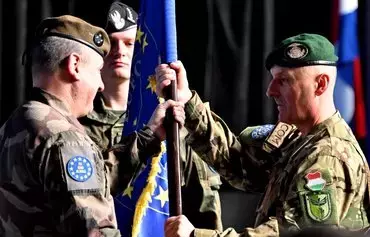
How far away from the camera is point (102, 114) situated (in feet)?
16.9

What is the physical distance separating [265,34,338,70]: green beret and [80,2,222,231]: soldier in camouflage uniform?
2.64 ft

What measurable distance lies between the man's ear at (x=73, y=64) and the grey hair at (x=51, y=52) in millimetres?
14

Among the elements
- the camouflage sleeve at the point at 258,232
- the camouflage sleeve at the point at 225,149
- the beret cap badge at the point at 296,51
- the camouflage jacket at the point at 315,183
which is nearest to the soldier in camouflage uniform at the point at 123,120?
the camouflage sleeve at the point at 225,149

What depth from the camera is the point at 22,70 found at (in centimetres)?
553

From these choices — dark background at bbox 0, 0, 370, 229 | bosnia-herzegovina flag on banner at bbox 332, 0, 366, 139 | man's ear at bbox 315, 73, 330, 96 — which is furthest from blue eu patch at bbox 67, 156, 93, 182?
bosnia-herzegovina flag on banner at bbox 332, 0, 366, 139

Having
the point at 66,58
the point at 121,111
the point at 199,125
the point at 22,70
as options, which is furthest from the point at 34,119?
the point at 22,70

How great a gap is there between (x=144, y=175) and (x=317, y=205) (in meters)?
1.00

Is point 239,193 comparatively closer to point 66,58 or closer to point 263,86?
point 263,86

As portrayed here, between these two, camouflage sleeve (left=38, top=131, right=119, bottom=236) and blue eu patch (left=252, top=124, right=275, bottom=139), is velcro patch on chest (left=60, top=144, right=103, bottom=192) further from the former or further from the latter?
blue eu patch (left=252, top=124, right=275, bottom=139)

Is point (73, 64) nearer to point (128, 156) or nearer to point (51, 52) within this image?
point (51, 52)

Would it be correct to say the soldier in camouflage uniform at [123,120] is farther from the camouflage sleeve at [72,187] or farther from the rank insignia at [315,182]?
the camouflage sleeve at [72,187]

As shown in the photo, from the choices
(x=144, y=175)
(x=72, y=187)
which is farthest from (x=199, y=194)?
(x=72, y=187)

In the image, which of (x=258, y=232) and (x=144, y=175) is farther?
(x=144, y=175)

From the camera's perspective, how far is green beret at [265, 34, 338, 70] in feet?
14.4
